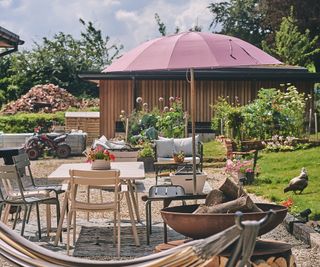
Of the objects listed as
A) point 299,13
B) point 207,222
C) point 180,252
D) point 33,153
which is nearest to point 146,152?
point 33,153

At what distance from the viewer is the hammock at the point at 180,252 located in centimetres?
354

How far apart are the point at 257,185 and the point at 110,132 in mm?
12847

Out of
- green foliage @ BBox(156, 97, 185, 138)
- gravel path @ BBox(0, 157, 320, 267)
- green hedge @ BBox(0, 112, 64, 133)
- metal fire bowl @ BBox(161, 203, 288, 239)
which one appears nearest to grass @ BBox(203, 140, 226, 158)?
green foliage @ BBox(156, 97, 185, 138)

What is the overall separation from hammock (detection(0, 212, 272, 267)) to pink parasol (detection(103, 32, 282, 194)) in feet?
15.1

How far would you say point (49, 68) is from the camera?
40938 mm

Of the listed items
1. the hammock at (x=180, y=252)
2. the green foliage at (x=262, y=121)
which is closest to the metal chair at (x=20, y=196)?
→ the hammock at (x=180, y=252)

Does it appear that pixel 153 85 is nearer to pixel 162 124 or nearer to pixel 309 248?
pixel 162 124

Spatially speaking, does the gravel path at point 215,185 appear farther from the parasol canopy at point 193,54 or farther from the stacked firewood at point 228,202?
the parasol canopy at point 193,54

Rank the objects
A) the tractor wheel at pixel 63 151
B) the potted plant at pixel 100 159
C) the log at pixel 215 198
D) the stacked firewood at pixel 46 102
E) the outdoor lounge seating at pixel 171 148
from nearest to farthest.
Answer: the log at pixel 215 198, the potted plant at pixel 100 159, the outdoor lounge seating at pixel 171 148, the tractor wheel at pixel 63 151, the stacked firewood at pixel 46 102

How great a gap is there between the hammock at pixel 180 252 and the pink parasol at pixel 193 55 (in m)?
4.62

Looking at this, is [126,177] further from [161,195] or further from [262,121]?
[262,121]

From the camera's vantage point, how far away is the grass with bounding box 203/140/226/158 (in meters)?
19.4

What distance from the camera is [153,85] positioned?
26812mm

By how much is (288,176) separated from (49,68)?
27514 mm
